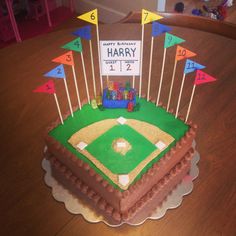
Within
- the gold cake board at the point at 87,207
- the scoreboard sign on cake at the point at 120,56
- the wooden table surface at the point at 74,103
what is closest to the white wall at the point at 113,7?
the wooden table surface at the point at 74,103

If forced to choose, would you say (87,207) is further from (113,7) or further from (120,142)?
(113,7)

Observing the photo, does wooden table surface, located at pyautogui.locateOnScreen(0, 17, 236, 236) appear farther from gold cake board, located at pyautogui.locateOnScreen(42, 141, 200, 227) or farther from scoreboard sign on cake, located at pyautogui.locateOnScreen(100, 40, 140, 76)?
scoreboard sign on cake, located at pyautogui.locateOnScreen(100, 40, 140, 76)

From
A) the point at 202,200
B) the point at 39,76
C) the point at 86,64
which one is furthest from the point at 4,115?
the point at 202,200

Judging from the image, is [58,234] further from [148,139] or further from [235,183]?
[235,183]

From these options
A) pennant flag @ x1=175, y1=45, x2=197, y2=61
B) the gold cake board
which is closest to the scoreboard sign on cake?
pennant flag @ x1=175, y1=45, x2=197, y2=61

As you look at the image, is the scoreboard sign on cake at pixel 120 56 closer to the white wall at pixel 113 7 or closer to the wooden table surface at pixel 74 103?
the wooden table surface at pixel 74 103

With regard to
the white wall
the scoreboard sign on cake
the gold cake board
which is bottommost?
the white wall

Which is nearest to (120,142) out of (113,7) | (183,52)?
(183,52)

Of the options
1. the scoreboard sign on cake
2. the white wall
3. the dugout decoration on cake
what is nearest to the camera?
the dugout decoration on cake
